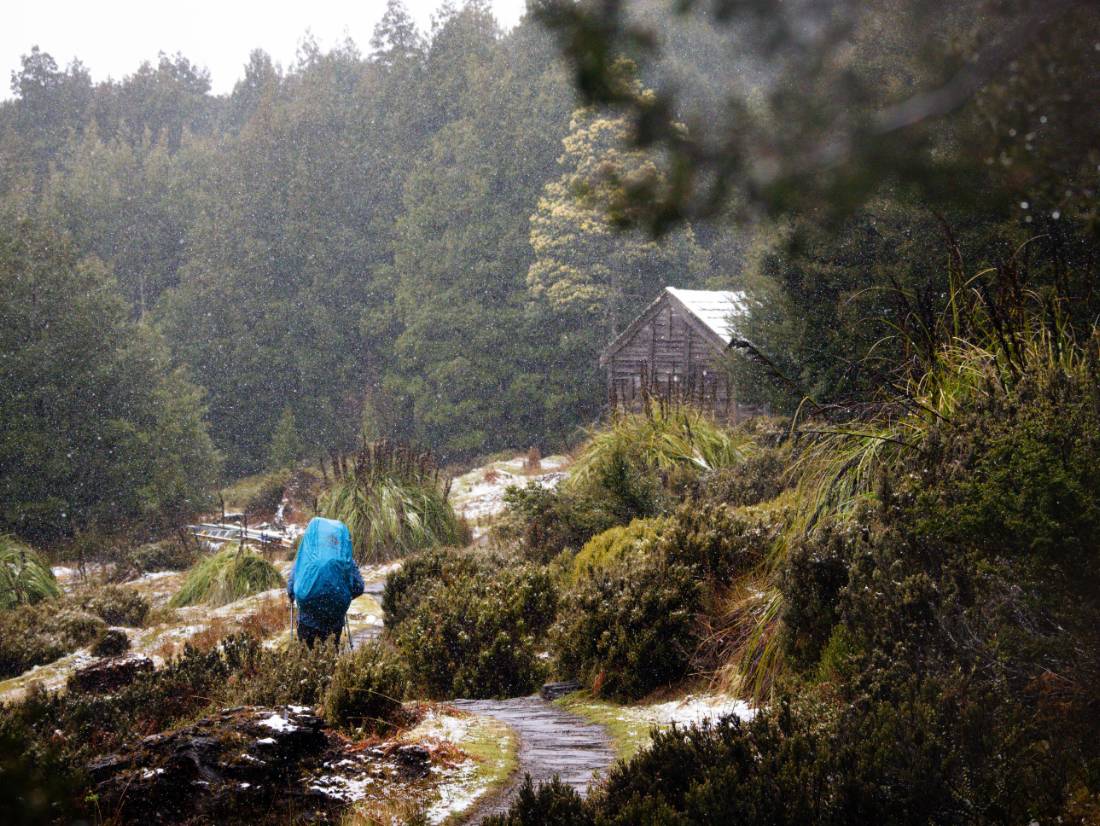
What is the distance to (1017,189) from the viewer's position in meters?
2.86

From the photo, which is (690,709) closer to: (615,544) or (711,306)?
(615,544)

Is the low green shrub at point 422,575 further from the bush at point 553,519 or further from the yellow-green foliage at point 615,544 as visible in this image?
the yellow-green foliage at point 615,544

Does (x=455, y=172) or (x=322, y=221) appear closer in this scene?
(x=455, y=172)

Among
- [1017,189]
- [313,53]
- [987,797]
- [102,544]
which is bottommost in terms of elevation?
[102,544]

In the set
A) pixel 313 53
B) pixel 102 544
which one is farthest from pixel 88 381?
pixel 313 53

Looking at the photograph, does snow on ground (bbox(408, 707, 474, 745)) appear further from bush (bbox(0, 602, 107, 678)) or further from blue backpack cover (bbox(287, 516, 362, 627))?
bush (bbox(0, 602, 107, 678))

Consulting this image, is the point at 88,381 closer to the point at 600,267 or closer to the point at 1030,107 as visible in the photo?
the point at 600,267

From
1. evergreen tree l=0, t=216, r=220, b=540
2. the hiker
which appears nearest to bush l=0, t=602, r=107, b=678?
the hiker

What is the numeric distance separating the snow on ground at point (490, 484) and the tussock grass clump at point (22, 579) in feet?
25.1

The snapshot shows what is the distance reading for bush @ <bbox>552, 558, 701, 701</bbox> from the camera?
7254 millimetres

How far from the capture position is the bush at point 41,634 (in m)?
11.4

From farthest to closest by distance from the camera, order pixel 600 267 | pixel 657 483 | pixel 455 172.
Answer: pixel 455 172, pixel 600 267, pixel 657 483

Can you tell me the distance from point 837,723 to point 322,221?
48766 mm

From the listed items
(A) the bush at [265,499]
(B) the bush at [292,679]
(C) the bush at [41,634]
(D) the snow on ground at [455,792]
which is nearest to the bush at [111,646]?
(C) the bush at [41,634]
